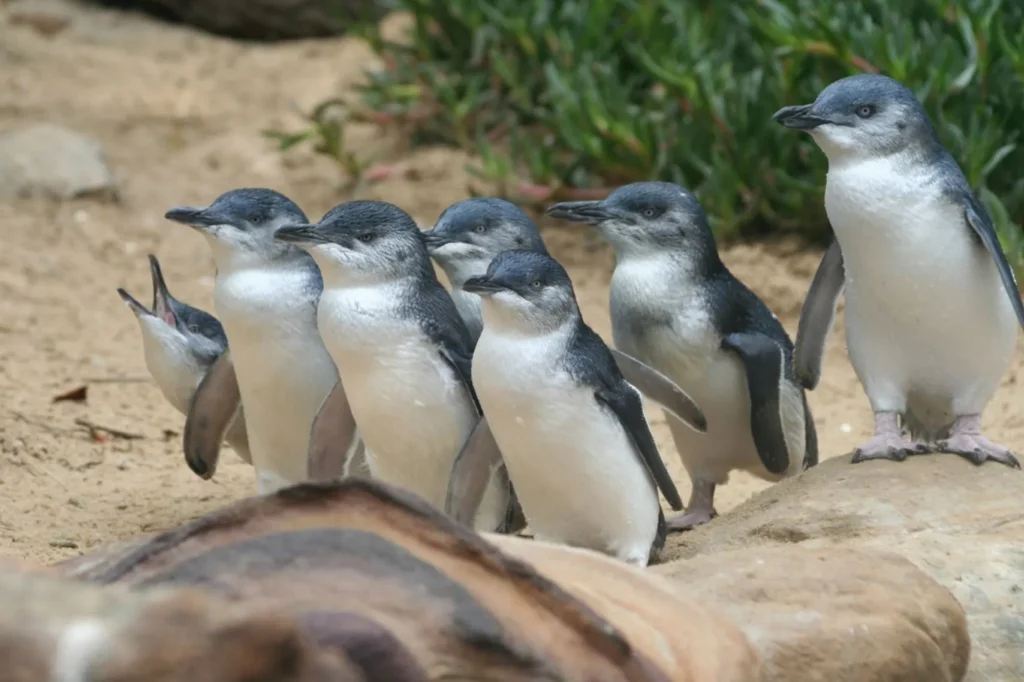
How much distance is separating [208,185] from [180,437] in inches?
127

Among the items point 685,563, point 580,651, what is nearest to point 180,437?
point 685,563

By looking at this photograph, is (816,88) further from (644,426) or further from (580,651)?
(580,651)

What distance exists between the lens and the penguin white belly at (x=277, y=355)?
4.43 metres

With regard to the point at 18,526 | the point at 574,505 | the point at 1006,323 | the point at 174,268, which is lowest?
the point at 174,268

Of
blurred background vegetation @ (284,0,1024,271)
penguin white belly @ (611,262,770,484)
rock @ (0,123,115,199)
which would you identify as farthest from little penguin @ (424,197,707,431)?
rock @ (0,123,115,199)

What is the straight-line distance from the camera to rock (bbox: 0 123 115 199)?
8.62 meters

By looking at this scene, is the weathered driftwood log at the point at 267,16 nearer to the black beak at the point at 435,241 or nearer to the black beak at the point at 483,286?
the black beak at the point at 435,241

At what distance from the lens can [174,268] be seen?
27.2 ft

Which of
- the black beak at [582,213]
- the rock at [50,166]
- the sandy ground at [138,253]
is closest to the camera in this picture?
the black beak at [582,213]

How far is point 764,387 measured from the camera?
15.0ft

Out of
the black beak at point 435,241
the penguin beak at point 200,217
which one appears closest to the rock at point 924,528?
the black beak at point 435,241

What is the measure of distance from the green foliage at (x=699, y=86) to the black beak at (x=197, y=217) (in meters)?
3.45

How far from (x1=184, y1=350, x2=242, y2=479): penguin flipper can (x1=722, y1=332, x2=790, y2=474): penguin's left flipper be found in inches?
58.8

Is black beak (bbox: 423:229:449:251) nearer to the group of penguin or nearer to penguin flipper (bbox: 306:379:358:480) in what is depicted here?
the group of penguin
